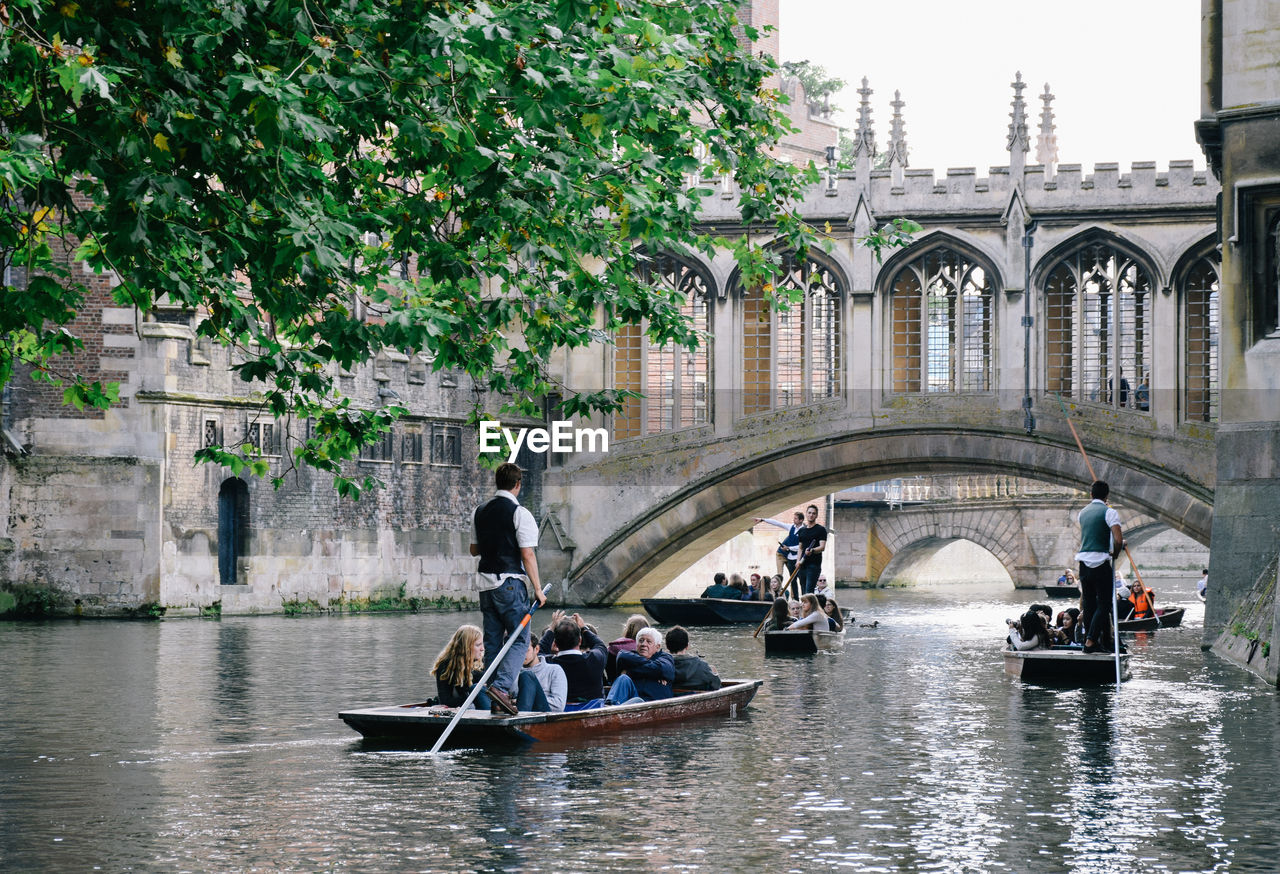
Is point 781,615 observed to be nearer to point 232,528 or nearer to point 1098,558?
point 1098,558

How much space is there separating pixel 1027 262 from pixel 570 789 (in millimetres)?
20983

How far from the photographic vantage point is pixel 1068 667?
1491 centimetres

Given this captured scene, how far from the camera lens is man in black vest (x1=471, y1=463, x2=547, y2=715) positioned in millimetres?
10344

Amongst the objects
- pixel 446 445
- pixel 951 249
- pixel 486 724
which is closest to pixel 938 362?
pixel 951 249

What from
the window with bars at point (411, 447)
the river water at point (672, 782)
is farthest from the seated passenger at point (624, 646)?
the window with bars at point (411, 447)

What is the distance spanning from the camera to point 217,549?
2577 cm

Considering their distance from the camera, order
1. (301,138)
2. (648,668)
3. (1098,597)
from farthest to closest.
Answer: (1098,597) < (648,668) < (301,138)

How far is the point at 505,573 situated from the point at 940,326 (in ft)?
66.8

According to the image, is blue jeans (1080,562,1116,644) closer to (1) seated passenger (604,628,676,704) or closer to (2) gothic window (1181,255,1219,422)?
(1) seated passenger (604,628,676,704)

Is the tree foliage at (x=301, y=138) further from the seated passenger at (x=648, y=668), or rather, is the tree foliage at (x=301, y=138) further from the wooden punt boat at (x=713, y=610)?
the wooden punt boat at (x=713, y=610)

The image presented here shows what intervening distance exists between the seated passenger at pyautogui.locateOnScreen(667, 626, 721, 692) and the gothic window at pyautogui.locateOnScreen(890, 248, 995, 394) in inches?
669

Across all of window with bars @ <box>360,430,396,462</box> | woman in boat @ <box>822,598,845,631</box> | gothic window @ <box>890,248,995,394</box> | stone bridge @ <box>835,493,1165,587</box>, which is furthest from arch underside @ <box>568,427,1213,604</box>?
stone bridge @ <box>835,493,1165,587</box>

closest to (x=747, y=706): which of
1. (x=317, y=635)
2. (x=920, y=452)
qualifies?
(x=317, y=635)

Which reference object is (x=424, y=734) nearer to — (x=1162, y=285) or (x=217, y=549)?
(x=217, y=549)
